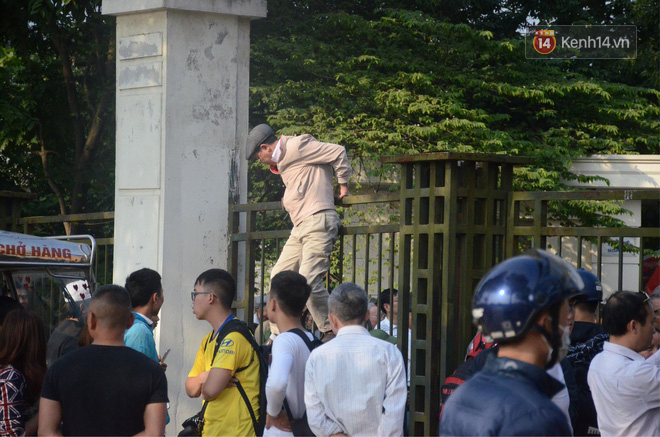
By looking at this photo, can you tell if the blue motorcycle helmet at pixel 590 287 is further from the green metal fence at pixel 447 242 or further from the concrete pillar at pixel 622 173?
the concrete pillar at pixel 622 173

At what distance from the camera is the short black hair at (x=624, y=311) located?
4.52 meters

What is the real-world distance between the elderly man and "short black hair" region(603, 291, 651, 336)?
258 centimetres

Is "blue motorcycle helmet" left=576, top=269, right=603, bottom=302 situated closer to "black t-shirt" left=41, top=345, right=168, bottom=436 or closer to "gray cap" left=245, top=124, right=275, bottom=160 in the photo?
"black t-shirt" left=41, top=345, right=168, bottom=436

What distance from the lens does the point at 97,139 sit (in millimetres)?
17734

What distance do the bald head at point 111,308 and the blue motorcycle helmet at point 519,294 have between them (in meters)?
2.29

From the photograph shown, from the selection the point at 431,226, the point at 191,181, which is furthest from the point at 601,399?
the point at 191,181

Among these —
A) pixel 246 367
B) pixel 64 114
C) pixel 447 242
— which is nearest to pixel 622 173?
pixel 64 114

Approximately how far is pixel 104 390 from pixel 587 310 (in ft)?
9.10

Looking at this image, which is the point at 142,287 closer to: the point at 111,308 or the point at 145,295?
the point at 145,295

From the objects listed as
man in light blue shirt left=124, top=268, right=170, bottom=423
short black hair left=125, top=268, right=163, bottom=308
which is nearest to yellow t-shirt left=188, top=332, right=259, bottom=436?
man in light blue shirt left=124, top=268, right=170, bottom=423

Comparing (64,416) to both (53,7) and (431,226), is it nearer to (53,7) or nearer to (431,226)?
(431,226)

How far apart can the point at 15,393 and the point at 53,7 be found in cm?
981

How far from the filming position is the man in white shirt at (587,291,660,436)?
4.41 m

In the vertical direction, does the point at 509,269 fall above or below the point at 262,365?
above
